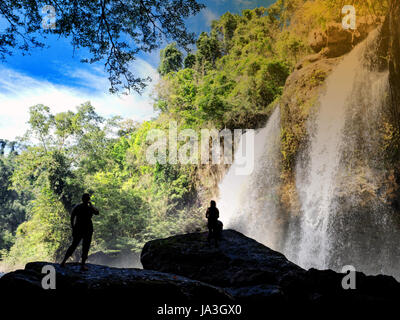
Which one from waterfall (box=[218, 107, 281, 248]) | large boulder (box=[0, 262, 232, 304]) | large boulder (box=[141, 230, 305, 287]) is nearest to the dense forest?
waterfall (box=[218, 107, 281, 248])

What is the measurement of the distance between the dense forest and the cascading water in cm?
355

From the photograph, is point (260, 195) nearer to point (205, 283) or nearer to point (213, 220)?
point (213, 220)

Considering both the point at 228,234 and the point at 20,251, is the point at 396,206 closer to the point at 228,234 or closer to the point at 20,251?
the point at 228,234

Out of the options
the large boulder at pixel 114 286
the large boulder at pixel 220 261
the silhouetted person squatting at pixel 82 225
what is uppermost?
the silhouetted person squatting at pixel 82 225

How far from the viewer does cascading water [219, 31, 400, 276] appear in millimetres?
11539

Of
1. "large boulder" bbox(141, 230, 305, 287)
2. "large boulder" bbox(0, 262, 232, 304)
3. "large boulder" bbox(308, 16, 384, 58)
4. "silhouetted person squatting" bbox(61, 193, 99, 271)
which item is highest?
"large boulder" bbox(308, 16, 384, 58)

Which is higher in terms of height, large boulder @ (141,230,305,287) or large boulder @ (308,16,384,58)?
large boulder @ (308,16,384,58)

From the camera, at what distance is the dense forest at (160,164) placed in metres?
20.7

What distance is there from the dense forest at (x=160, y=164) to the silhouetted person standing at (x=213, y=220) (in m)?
10.5

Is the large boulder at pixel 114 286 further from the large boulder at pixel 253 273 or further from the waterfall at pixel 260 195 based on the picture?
the waterfall at pixel 260 195

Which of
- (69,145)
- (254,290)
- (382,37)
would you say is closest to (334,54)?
(382,37)

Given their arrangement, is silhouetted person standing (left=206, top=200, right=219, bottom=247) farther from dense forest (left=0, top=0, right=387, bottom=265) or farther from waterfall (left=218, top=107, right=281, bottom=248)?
dense forest (left=0, top=0, right=387, bottom=265)


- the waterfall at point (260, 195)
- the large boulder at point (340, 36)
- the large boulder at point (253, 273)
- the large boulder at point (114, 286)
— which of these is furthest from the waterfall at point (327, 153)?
the large boulder at point (114, 286)

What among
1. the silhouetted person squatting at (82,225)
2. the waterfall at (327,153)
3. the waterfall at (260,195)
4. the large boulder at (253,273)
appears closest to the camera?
the silhouetted person squatting at (82,225)
